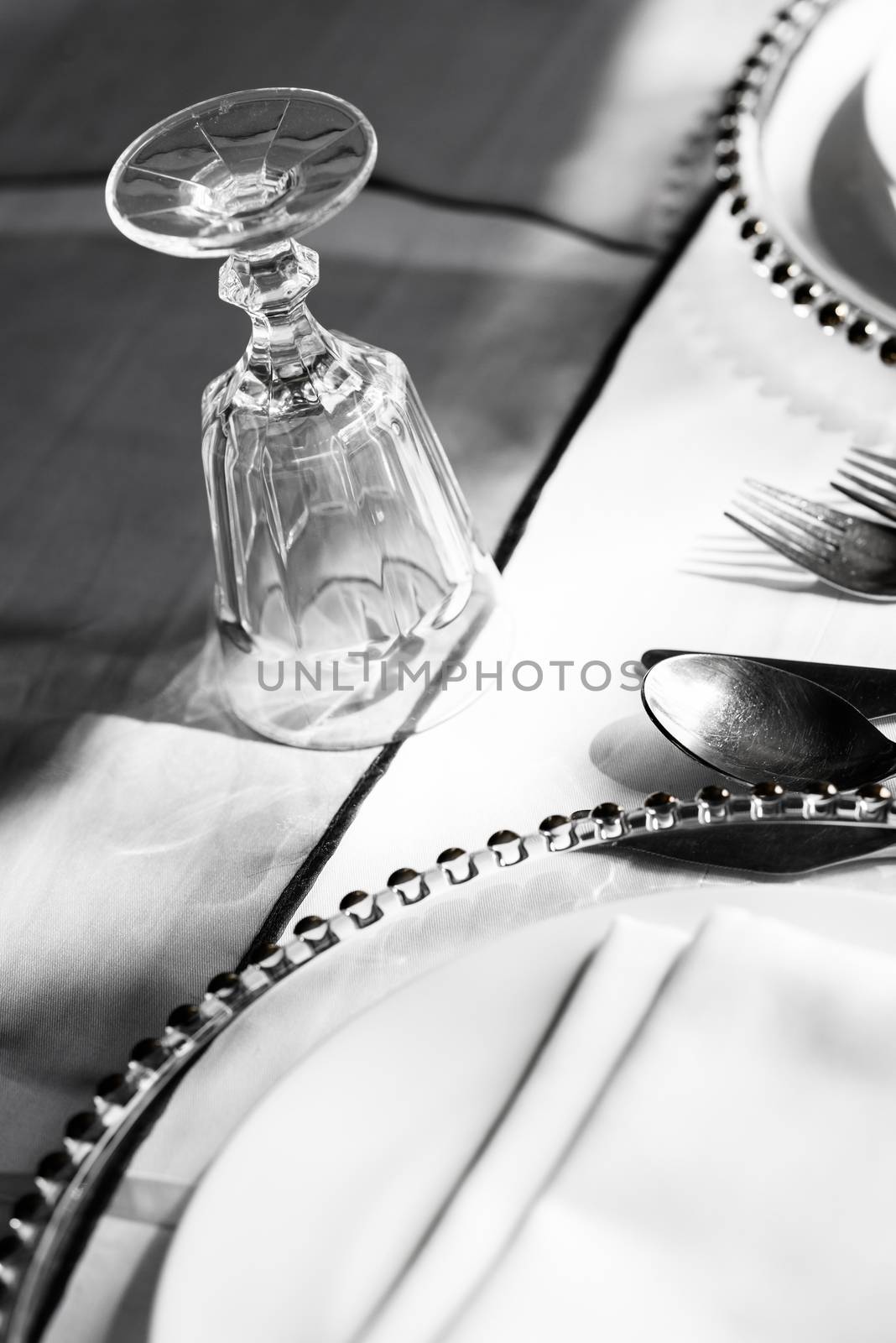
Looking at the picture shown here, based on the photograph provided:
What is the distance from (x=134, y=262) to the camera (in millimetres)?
797

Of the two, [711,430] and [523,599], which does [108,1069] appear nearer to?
[523,599]

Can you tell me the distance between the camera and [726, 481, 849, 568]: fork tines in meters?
0.53

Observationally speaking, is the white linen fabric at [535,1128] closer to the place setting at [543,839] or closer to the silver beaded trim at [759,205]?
the place setting at [543,839]

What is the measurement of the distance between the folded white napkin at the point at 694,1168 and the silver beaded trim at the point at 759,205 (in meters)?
0.32

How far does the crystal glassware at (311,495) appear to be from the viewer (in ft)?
1.51

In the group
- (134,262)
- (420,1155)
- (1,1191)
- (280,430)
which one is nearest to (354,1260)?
(420,1155)

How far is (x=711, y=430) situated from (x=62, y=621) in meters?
0.31

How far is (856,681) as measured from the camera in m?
0.47

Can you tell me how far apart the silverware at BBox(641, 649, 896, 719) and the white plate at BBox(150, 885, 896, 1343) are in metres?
0.12

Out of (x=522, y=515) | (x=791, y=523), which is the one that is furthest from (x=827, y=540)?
(x=522, y=515)

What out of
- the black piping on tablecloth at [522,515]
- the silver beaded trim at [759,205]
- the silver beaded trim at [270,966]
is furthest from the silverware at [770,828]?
the silver beaded trim at [759,205]

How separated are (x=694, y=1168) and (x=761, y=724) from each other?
0.56 feet

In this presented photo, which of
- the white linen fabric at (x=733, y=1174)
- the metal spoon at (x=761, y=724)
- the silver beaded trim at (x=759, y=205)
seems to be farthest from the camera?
the silver beaded trim at (x=759, y=205)

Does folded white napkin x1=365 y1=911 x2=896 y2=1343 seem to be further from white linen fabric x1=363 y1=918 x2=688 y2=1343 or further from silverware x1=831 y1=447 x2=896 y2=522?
silverware x1=831 y1=447 x2=896 y2=522
